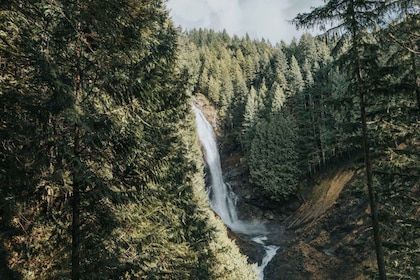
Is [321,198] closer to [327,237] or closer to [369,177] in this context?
[327,237]

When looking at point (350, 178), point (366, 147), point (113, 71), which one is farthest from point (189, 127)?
point (350, 178)

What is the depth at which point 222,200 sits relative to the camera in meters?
46.8

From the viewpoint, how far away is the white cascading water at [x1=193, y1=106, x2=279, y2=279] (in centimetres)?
3678

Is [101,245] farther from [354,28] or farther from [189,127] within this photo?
[189,127]

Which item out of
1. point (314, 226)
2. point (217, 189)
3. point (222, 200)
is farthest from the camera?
point (217, 189)

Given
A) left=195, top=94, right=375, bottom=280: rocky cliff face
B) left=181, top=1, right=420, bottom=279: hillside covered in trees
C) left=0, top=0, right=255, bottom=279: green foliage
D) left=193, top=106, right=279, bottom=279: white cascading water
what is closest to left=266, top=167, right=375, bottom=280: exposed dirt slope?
left=195, top=94, right=375, bottom=280: rocky cliff face

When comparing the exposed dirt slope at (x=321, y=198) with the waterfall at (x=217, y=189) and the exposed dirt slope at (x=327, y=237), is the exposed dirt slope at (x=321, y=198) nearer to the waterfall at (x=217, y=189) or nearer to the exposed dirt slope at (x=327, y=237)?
the exposed dirt slope at (x=327, y=237)

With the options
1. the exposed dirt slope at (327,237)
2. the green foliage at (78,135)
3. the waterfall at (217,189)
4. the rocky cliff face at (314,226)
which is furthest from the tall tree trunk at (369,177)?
the waterfall at (217,189)

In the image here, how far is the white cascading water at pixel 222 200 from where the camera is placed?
3678 centimetres

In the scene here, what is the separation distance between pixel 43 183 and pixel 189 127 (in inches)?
497

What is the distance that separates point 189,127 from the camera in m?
17.6

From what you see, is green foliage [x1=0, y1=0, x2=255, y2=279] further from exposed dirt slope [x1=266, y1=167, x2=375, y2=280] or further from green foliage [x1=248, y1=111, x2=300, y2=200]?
green foliage [x1=248, y1=111, x2=300, y2=200]

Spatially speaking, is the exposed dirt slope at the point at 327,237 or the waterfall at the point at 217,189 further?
the waterfall at the point at 217,189

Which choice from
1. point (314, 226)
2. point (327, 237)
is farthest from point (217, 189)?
point (327, 237)
